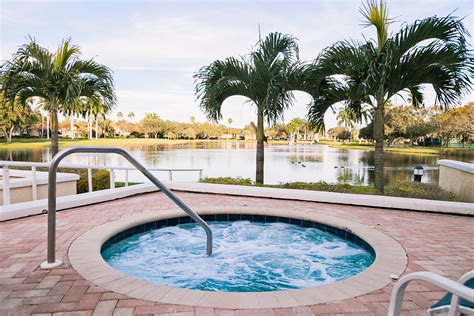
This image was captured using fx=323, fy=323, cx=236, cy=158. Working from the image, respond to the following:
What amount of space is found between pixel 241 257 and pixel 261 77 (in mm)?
5168

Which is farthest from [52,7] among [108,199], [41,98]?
[108,199]

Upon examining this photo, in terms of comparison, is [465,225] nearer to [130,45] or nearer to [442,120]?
[130,45]

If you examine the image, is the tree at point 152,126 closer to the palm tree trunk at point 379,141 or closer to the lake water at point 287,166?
the lake water at point 287,166

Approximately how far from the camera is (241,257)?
13.6 ft

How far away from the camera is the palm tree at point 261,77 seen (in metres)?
7.91

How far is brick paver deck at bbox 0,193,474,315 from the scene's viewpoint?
2.11 m

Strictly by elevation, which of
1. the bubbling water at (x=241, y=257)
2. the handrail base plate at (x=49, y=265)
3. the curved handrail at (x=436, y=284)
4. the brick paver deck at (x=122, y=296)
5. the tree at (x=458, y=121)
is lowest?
the bubbling water at (x=241, y=257)

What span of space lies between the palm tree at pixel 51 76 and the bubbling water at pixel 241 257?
588cm

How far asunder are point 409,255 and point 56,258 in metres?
3.34

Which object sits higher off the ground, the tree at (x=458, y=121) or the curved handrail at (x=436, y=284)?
the tree at (x=458, y=121)

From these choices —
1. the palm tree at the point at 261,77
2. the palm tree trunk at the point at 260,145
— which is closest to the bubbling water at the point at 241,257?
the palm tree trunk at the point at 260,145

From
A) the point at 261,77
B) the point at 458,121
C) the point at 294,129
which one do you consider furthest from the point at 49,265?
the point at 294,129

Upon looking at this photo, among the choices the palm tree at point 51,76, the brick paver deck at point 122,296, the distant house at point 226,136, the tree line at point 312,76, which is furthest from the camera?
the distant house at point 226,136

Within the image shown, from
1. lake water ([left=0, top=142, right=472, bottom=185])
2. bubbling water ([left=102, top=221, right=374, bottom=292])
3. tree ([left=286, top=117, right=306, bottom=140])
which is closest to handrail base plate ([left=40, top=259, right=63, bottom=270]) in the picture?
bubbling water ([left=102, top=221, right=374, bottom=292])
